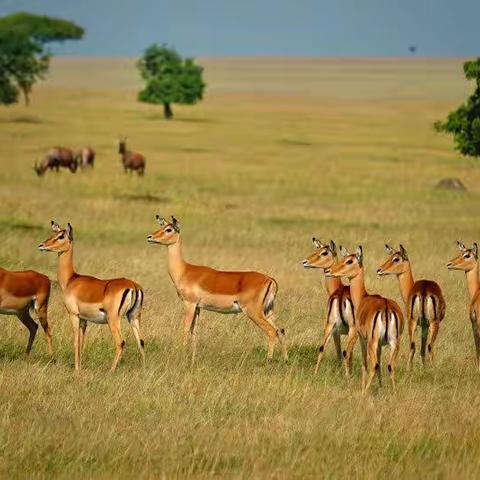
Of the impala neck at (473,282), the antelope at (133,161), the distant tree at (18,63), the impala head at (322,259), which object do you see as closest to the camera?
the impala neck at (473,282)

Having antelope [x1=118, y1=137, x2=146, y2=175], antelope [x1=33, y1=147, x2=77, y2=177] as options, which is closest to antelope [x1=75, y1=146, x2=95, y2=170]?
antelope [x1=33, y1=147, x2=77, y2=177]

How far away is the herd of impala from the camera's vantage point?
38.7ft

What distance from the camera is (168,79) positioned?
8394 centimetres

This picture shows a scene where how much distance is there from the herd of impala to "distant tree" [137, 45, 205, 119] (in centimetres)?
6956

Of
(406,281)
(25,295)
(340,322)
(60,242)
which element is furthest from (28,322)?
(406,281)

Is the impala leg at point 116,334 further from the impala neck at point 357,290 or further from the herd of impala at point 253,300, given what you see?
the impala neck at point 357,290

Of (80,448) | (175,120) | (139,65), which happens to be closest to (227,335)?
(80,448)

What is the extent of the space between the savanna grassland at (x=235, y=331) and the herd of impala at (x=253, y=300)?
1.12 feet

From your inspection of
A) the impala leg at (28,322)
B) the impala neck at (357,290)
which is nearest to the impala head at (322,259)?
the impala neck at (357,290)

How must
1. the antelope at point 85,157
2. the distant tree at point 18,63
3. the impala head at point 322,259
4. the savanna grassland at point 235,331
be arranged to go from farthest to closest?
the distant tree at point 18,63 → the antelope at point 85,157 → the impala head at point 322,259 → the savanna grassland at point 235,331

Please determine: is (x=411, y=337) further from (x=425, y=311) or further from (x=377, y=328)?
(x=377, y=328)

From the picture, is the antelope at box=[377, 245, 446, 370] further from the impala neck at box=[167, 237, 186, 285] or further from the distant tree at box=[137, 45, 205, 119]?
the distant tree at box=[137, 45, 205, 119]

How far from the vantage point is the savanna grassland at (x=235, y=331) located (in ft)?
30.7

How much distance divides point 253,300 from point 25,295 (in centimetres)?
254
